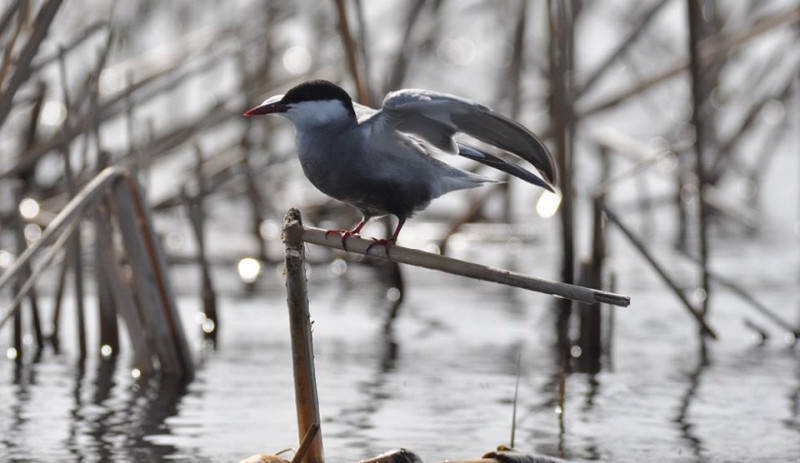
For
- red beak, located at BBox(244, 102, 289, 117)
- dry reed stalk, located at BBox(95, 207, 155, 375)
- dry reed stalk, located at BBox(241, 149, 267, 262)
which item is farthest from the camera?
dry reed stalk, located at BBox(241, 149, 267, 262)

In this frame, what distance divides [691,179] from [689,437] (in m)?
6.76

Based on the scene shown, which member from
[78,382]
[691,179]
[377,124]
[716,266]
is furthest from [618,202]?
[377,124]

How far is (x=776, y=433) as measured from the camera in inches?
226

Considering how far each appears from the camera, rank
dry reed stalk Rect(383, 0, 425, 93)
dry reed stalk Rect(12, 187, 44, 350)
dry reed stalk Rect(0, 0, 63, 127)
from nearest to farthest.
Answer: dry reed stalk Rect(0, 0, 63, 127)
dry reed stalk Rect(12, 187, 44, 350)
dry reed stalk Rect(383, 0, 425, 93)

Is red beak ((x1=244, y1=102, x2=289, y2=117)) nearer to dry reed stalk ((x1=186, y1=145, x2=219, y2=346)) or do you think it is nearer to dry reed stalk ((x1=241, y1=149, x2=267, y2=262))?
dry reed stalk ((x1=186, y1=145, x2=219, y2=346))

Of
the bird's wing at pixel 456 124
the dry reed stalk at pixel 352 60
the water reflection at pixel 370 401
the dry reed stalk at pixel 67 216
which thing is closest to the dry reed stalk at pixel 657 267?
the water reflection at pixel 370 401

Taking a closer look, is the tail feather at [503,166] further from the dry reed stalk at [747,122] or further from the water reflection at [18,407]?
the dry reed stalk at [747,122]

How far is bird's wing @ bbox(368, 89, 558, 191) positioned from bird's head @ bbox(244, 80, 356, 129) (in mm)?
109

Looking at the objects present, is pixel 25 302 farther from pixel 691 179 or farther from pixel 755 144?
pixel 755 144

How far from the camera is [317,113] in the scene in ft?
14.0

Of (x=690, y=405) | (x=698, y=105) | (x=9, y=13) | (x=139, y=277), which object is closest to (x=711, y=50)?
(x=698, y=105)

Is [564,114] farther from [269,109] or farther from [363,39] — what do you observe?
[269,109]

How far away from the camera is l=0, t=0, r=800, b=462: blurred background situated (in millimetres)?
5730

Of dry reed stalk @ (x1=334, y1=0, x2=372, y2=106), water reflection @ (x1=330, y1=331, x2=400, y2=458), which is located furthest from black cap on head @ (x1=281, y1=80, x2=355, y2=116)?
dry reed stalk @ (x1=334, y1=0, x2=372, y2=106)
